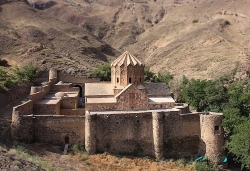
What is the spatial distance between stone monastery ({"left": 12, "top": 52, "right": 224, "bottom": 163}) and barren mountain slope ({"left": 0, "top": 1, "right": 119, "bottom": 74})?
56.6ft

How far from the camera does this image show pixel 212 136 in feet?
64.0

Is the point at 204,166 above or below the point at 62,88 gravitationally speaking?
below

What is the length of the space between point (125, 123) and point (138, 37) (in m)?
65.2

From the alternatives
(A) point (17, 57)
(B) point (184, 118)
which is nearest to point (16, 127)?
(B) point (184, 118)

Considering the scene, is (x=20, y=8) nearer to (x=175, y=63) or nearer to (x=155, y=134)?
(x=175, y=63)

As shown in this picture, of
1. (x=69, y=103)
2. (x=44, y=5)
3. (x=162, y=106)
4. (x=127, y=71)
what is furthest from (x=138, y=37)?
(x=162, y=106)

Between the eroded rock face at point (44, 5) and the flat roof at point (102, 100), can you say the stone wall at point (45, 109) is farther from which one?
the eroded rock face at point (44, 5)

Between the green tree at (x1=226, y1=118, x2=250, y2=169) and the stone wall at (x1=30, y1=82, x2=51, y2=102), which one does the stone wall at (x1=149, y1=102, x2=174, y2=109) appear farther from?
the stone wall at (x1=30, y1=82, x2=51, y2=102)

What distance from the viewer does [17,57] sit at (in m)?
41.3

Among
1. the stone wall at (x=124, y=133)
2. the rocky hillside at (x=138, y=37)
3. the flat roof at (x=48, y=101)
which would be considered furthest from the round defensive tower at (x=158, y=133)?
the rocky hillside at (x=138, y=37)

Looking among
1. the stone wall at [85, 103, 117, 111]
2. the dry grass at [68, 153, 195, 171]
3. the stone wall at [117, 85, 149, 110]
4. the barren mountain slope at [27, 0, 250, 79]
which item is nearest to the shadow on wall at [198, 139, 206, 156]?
the dry grass at [68, 153, 195, 171]

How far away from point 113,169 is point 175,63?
3529 centimetres

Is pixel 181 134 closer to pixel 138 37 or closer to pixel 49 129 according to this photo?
pixel 49 129

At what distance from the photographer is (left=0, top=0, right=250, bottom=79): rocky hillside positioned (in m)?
43.0
